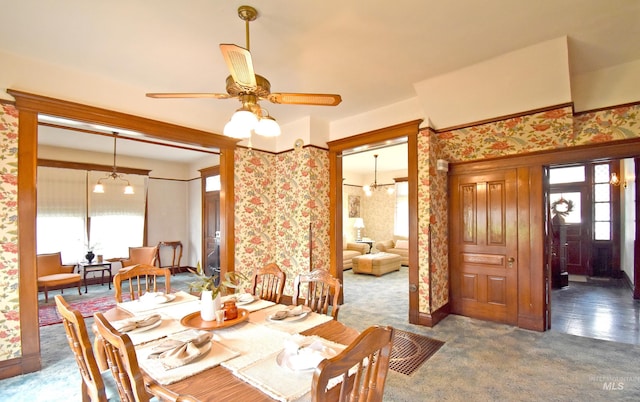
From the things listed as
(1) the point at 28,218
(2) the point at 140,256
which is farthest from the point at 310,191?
(2) the point at 140,256

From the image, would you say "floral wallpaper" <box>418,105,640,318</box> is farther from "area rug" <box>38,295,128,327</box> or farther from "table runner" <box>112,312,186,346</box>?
"area rug" <box>38,295,128,327</box>

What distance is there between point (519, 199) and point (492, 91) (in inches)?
54.3

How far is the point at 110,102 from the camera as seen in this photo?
3131 mm

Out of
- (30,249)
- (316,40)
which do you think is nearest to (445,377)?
(316,40)

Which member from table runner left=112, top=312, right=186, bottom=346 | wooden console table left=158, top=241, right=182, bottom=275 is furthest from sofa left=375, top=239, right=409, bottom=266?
table runner left=112, top=312, right=186, bottom=346

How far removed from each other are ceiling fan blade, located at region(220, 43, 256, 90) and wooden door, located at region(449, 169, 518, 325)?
3292 mm

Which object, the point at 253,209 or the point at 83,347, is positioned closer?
the point at 83,347

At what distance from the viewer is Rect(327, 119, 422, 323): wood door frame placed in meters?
3.71

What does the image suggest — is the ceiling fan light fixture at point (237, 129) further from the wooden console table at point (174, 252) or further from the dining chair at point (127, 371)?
the wooden console table at point (174, 252)

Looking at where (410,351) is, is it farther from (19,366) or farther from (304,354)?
(19,366)

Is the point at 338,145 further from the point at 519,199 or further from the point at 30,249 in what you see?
the point at 30,249

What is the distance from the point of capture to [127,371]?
3.34 feet

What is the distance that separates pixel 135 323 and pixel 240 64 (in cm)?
163

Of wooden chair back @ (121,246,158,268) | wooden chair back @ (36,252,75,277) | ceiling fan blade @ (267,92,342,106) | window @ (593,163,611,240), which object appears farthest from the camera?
window @ (593,163,611,240)
